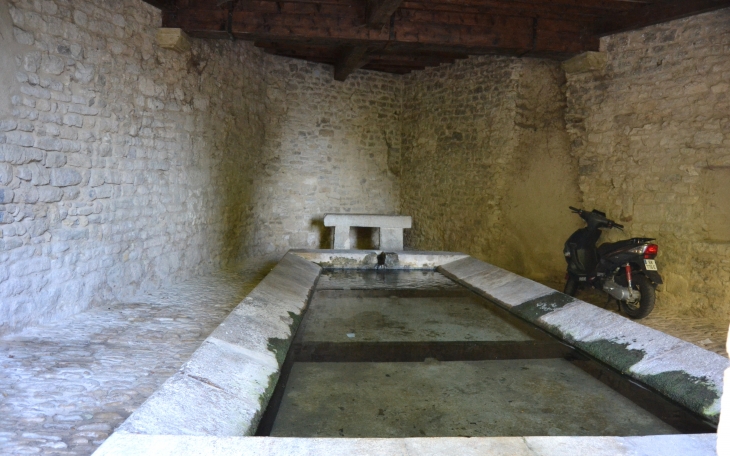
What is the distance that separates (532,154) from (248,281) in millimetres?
4037

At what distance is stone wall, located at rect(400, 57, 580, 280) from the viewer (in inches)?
271

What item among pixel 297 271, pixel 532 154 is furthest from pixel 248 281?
pixel 532 154

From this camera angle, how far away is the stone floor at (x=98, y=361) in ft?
7.60

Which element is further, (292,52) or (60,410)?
(292,52)

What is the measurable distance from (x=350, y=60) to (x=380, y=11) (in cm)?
242

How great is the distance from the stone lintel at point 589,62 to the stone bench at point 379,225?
2.71 metres

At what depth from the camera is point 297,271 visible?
16.3 feet

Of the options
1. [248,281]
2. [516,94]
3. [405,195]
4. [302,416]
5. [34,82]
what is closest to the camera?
[302,416]

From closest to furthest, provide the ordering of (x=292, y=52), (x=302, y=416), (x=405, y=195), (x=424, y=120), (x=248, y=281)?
1. (x=302, y=416)
2. (x=248, y=281)
3. (x=292, y=52)
4. (x=424, y=120)
5. (x=405, y=195)

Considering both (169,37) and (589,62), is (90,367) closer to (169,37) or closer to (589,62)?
(169,37)

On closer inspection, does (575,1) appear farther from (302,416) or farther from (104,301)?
(104,301)

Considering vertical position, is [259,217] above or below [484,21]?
below

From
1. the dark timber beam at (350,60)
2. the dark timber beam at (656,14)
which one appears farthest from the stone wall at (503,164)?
the dark timber beam at (350,60)

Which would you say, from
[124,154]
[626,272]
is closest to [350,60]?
[124,154]
